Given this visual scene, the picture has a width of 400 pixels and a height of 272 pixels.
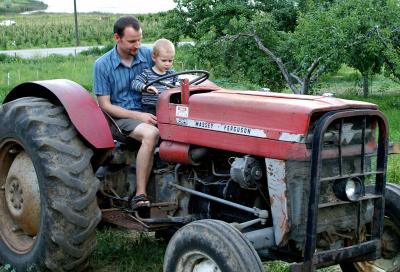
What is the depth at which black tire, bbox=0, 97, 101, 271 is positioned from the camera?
4820mm

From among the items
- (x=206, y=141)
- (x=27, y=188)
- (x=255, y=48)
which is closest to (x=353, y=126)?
(x=206, y=141)

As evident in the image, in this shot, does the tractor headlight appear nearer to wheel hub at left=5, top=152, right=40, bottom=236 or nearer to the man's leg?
the man's leg

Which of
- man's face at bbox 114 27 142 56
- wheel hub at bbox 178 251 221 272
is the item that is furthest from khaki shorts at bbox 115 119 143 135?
wheel hub at bbox 178 251 221 272

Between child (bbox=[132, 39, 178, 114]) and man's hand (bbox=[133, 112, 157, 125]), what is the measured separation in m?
0.18

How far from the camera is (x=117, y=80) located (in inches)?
217

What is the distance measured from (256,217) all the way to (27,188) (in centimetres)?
181

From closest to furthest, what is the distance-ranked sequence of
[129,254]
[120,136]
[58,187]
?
[58,187] → [120,136] → [129,254]

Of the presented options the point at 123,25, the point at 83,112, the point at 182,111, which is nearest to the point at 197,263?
the point at 182,111

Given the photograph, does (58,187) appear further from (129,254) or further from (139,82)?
(129,254)

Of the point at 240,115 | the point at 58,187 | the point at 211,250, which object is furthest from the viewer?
the point at 58,187

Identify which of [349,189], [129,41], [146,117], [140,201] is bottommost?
[140,201]

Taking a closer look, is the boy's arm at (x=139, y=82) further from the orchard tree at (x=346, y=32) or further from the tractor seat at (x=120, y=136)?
the orchard tree at (x=346, y=32)

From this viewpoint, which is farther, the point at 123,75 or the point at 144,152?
the point at 123,75

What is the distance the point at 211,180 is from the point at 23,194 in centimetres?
148
